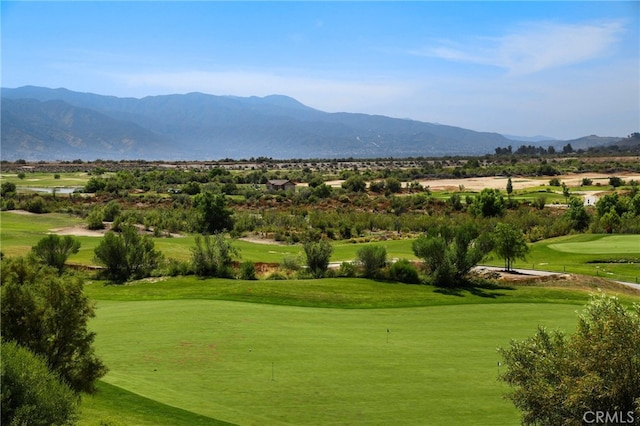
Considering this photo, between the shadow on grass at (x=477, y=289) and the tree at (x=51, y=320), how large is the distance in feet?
76.6

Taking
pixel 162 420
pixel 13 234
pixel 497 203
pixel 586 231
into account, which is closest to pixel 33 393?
pixel 162 420

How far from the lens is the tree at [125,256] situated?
128 ft

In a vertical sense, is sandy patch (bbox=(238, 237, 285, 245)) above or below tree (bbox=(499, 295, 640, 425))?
below

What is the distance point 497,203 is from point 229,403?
6655 centimetres

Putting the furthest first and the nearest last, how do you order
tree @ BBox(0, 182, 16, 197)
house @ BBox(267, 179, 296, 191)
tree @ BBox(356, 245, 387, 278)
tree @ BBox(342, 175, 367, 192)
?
house @ BBox(267, 179, 296, 191)
tree @ BBox(342, 175, 367, 192)
tree @ BBox(0, 182, 16, 197)
tree @ BBox(356, 245, 387, 278)

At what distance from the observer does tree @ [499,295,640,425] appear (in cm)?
1098

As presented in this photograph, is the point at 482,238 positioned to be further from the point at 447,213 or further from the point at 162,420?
the point at 447,213

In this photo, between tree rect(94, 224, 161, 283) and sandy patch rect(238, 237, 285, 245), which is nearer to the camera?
tree rect(94, 224, 161, 283)

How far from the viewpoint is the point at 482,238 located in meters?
39.6

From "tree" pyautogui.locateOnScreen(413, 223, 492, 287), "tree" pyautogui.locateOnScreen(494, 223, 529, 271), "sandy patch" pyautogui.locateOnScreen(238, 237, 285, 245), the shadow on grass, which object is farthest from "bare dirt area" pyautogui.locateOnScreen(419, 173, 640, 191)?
the shadow on grass

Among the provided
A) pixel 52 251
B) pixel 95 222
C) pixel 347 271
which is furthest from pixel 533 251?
pixel 95 222

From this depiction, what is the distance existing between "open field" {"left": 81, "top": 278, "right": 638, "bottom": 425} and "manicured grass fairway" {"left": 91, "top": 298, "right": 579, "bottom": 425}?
0.16ft

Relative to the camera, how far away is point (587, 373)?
11055 millimetres

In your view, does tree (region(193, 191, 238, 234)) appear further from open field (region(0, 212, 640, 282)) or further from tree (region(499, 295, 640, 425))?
tree (region(499, 295, 640, 425))
